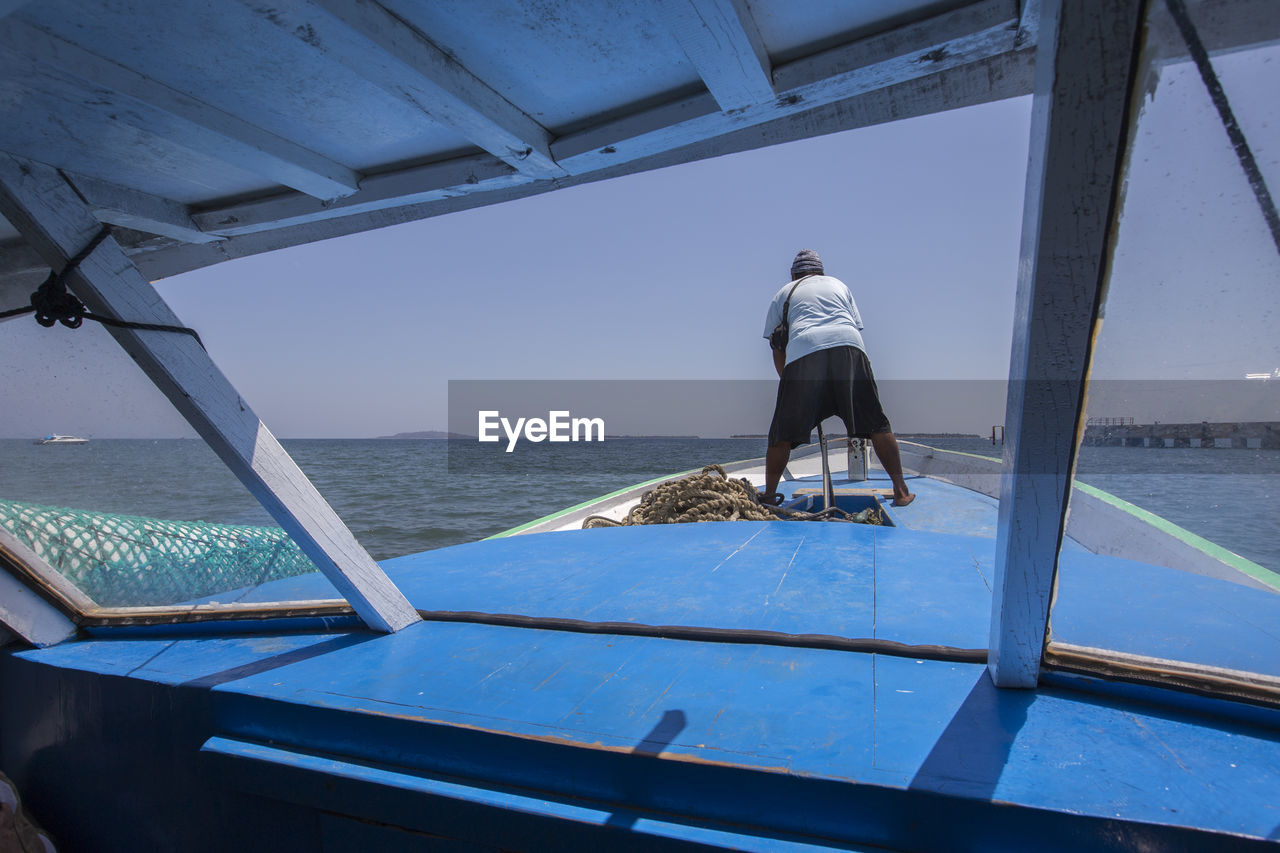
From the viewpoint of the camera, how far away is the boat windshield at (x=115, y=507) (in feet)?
4.44

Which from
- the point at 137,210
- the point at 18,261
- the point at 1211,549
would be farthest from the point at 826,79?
the point at 1211,549

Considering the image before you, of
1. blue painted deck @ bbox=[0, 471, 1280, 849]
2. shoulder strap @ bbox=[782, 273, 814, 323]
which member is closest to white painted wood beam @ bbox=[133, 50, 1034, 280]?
blue painted deck @ bbox=[0, 471, 1280, 849]

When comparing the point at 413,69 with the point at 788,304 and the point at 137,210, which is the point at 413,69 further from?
the point at 788,304

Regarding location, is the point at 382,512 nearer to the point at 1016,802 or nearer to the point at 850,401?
the point at 850,401

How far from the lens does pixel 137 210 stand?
1.27 m

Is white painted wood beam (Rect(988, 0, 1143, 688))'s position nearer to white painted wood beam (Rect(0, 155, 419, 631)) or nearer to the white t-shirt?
white painted wood beam (Rect(0, 155, 419, 631))

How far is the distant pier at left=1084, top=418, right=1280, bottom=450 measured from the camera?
30.9 inches

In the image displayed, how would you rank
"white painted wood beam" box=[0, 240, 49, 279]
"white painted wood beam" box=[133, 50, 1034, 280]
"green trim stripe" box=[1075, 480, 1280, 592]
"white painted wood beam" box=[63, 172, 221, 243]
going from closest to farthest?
1. "white painted wood beam" box=[133, 50, 1034, 280]
2. "white painted wood beam" box=[63, 172, 221, 243]
3. "white painted wood beam" box=[0, 240, 49, 279]
4. "green trim stripe" box=[1075, 480, 1280, 592]

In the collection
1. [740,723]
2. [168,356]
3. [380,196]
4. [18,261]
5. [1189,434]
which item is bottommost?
[740,723]

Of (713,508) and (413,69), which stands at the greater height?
(413,69)

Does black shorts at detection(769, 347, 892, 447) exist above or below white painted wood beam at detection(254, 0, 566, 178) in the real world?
below

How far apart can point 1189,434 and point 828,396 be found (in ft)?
6.52

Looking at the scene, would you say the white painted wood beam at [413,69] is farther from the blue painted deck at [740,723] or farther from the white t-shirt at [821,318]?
the white t-shirt at [821,318]

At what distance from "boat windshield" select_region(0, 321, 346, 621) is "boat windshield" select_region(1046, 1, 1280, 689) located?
5.10 feet
